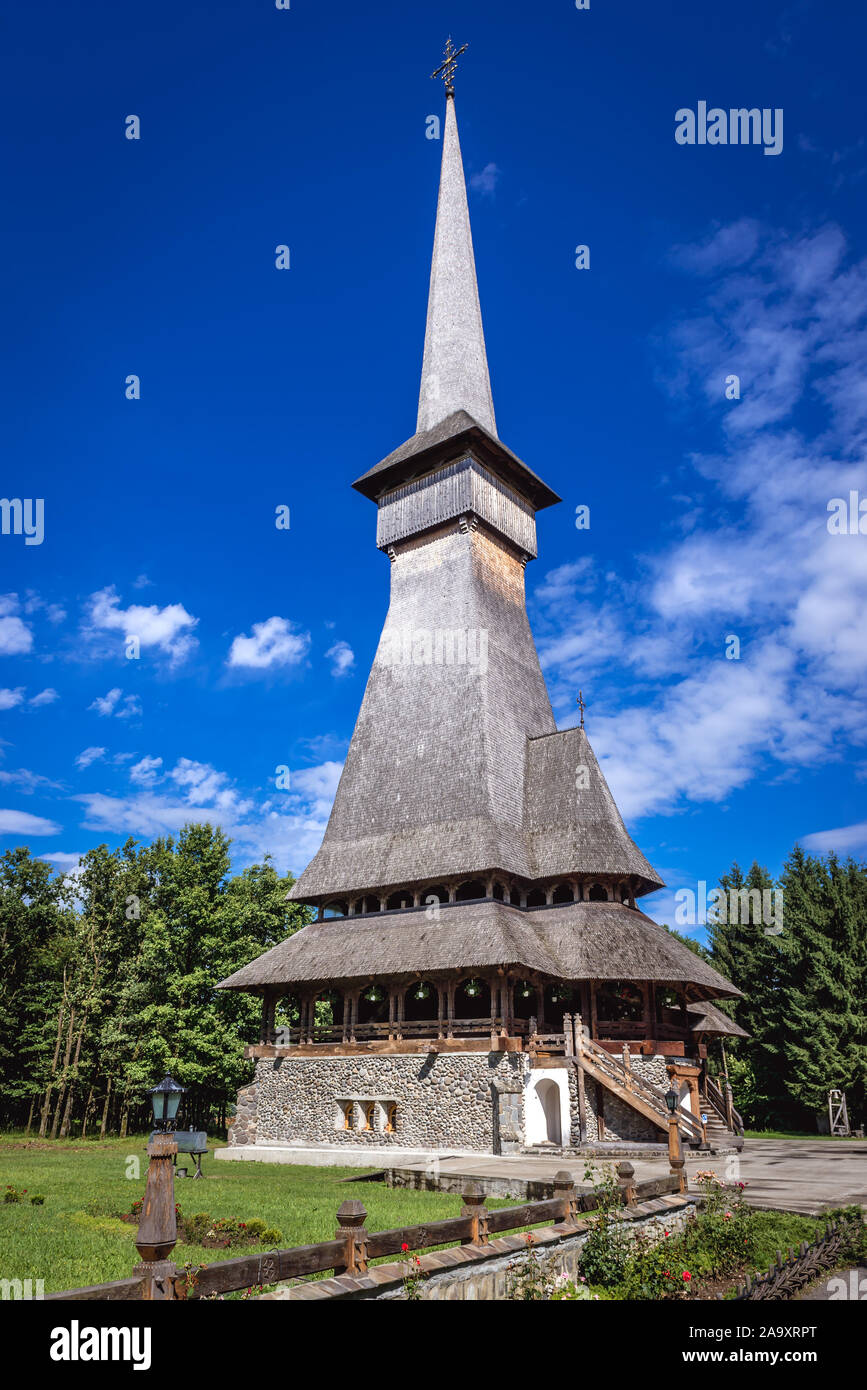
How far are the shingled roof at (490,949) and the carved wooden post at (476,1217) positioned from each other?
48.8 feet

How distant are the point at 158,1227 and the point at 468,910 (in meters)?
22.6

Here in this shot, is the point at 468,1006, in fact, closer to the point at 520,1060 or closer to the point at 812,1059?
the point at 520,1060

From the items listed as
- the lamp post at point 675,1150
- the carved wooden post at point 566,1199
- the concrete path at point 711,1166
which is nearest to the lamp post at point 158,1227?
the carved wooden post at point 566,1199

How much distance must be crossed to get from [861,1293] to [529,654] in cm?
3012

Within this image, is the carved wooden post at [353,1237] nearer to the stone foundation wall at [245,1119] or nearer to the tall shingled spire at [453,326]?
the stone foundation wall at [245,1119]

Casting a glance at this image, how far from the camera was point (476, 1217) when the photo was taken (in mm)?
10094

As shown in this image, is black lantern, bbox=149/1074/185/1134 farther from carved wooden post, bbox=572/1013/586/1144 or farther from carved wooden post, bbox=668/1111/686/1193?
carved wooden post, bbox=572/1013/586/1144

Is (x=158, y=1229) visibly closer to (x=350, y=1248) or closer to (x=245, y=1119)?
(x=350, y=1248)

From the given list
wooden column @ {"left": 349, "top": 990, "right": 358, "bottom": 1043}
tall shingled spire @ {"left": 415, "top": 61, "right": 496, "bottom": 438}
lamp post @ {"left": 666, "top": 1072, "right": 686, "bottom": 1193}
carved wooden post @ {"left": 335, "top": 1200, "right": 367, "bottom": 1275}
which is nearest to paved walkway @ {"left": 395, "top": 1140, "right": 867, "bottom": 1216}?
lamp post @ {"left": 666, "top": 1072, "right": 686, "bottom": 1193}

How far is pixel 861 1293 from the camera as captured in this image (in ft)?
33.9

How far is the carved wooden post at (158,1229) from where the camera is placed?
677 cm
